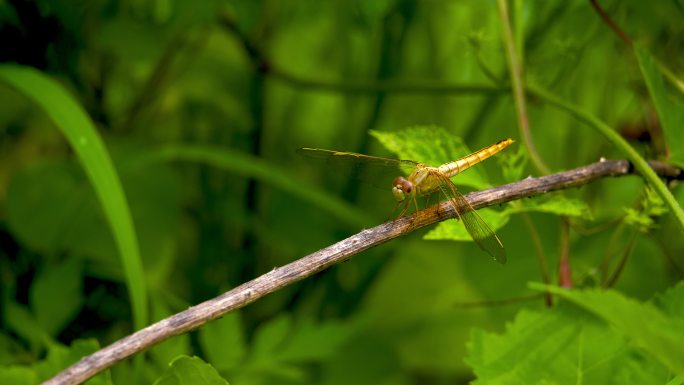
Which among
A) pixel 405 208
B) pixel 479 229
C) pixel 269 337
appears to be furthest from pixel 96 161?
pixel 479 229

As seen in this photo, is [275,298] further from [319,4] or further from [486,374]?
[486,374]

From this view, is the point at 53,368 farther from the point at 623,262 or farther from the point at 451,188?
the point at 623,262

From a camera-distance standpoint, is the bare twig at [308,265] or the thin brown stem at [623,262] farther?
the thin brown stem at [623,262]

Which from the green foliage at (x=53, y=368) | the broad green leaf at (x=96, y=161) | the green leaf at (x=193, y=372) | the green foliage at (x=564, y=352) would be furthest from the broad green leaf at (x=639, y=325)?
the broad green leaf at (x=96, y=161)

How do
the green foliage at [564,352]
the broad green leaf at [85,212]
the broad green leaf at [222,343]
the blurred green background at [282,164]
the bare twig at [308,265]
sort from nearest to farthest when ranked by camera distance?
the bare twig at [308,265] → the green foliage at [564,352] → the broad green leaf at [222,343] → the blurred green background at [282,164] → the broad green leaf at [85,212]

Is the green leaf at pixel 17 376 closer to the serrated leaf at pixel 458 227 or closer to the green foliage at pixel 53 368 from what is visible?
the green foliage at pixel 53 368

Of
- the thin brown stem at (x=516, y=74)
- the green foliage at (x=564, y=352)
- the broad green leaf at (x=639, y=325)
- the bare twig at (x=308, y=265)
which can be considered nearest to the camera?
the broad green leaf at (x=639, y=325)

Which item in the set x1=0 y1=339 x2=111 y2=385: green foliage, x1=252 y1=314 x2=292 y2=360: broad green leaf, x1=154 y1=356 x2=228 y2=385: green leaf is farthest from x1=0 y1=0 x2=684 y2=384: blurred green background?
x1=154 y1=356 x2=228 y2=385: green leaf
